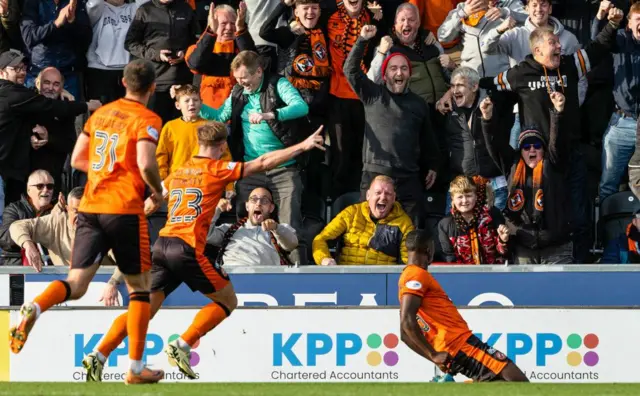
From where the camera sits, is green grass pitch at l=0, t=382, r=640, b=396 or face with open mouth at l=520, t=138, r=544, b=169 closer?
green grass pitch at l=0, t=382, r=640, b=396

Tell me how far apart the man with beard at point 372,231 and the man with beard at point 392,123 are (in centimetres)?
52

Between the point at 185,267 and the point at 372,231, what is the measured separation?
8.52 ft

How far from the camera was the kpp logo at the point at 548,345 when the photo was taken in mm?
9914

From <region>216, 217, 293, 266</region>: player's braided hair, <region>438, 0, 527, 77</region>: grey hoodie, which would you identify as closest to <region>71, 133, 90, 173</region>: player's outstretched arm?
<region>216, 217, 293, 266</region>: player's braided hair

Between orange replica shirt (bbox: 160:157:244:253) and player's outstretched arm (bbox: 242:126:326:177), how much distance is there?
29 cm

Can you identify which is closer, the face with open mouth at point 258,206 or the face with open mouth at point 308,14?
the face with open mouth at point 258,206

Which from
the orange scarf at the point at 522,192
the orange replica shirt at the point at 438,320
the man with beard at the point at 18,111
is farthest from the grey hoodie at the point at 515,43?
the orange replica shirt at the point at 438,320

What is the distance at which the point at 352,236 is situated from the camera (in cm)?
1080

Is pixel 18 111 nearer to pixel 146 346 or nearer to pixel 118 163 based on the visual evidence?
pixel 146 346

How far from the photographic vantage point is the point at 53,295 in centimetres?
788

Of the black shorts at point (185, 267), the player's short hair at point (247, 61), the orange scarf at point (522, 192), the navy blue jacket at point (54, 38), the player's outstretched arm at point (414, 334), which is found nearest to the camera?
the player's outstretched arm at point (414, 334)

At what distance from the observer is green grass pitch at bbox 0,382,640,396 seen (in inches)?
289

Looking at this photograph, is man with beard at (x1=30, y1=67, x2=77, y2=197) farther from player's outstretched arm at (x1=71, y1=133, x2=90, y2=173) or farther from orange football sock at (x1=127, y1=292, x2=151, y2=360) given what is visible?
orange football sock at (x1=127, y1=292, x2=151, y2=360)

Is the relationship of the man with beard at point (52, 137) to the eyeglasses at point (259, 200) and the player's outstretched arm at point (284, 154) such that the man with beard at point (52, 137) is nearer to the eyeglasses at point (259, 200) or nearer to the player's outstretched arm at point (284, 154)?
the eyeglasses at point (259, 200)
